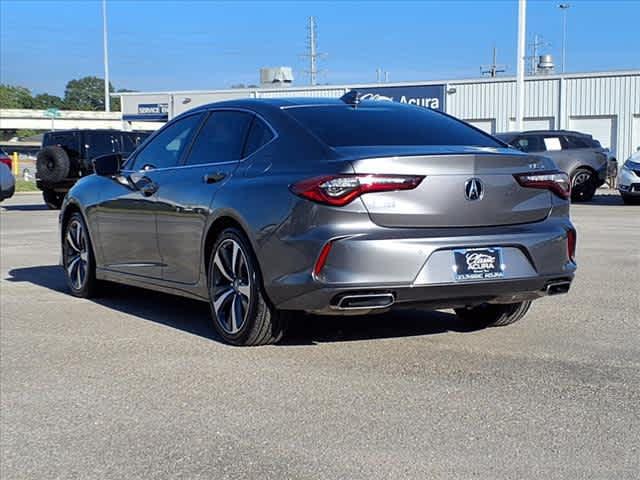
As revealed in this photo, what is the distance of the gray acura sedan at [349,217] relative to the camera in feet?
17.1

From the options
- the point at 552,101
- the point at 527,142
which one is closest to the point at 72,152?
the point at 527,142

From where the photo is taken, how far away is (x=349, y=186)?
520 centimetres

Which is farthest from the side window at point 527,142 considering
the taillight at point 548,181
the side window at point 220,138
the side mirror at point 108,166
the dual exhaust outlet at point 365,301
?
the dual exhaust outlet at point 365,301

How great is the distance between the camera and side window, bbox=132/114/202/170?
22.8ft

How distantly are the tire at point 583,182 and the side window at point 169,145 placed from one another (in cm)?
1585

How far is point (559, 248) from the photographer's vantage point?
5.71 m

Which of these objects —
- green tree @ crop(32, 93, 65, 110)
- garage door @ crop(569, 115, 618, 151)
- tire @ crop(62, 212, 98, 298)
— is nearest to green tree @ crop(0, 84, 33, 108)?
green tree @ crop(32, 93, 65, 110)

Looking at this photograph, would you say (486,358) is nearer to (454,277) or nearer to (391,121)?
(454,277)

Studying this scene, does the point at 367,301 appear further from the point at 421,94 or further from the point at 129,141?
the point at 421,94

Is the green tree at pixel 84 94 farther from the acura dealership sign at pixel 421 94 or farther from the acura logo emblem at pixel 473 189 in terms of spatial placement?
the acura logo emblem at pixel 473 189

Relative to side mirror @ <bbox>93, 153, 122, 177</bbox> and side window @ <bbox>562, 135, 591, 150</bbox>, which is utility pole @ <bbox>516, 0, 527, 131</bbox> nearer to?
side window @ <bbox>562, 135, 591, 150</bbox>

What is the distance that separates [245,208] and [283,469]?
2.27m

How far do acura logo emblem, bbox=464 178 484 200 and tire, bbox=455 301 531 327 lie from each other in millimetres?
1229

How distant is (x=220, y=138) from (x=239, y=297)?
123 cm
